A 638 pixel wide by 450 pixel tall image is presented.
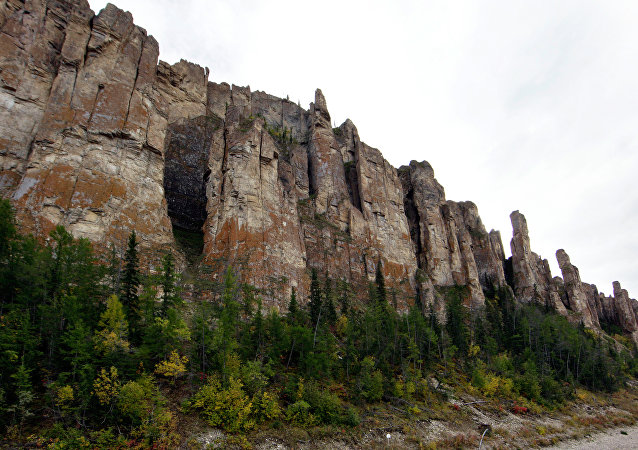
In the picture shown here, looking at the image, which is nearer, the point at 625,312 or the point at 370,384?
the point at 370,384

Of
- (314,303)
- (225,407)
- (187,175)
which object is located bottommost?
(225,407)

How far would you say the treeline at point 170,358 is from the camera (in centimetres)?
2608

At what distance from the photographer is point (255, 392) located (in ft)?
113

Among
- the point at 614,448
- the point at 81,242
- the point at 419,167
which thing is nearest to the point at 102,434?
the point at 81,242

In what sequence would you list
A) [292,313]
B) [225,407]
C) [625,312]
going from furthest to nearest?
[625,312], [292,313], [225,407]

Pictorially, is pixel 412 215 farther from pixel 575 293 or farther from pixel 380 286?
pixel 575 293

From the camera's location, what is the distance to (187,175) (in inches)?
2687

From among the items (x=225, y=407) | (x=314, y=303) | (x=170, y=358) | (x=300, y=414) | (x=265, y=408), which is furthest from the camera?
(x=314, y=303)

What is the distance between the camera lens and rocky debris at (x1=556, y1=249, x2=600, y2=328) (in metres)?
104

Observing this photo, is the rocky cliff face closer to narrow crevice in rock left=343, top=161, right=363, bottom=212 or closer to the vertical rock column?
narrow crevice in rock left=343, top=161, right=363, bottom=212

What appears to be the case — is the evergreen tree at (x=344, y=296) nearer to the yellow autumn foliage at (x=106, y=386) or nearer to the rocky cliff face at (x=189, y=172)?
the rocky cliff face at (x=189, y=172)

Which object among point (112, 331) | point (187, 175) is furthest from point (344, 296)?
point (112, 331)

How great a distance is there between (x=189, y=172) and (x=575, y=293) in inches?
4346

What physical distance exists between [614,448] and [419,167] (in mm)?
73101
